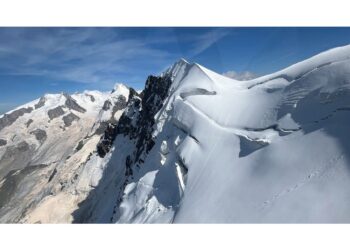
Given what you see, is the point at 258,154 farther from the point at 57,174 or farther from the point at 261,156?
the point at 57,174

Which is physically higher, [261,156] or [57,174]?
[261,156]

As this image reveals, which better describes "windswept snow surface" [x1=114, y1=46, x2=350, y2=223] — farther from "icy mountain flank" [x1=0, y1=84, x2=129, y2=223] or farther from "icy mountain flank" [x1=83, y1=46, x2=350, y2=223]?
"icy mountain flank" [x1=0, y1=84, x2=129, y2=223]

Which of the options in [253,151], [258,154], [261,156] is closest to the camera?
[261,156]

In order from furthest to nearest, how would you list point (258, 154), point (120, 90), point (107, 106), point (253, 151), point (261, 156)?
point (120, 90) → point (107, 106) → point (253, 151) → point (258, 154) → point (261, 156)

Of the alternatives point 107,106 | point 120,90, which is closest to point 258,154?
point 107,106

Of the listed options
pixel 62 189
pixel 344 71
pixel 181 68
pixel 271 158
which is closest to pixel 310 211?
pixel 271 158

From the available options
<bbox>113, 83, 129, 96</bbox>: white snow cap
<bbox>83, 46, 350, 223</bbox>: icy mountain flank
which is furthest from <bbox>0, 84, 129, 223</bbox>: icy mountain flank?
<bbox>83, 46, 350, 223</bbox>: icy mountain flank

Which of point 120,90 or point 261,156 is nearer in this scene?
point 261,156

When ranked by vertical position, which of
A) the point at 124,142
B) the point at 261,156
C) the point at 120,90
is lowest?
the point at 124,142
